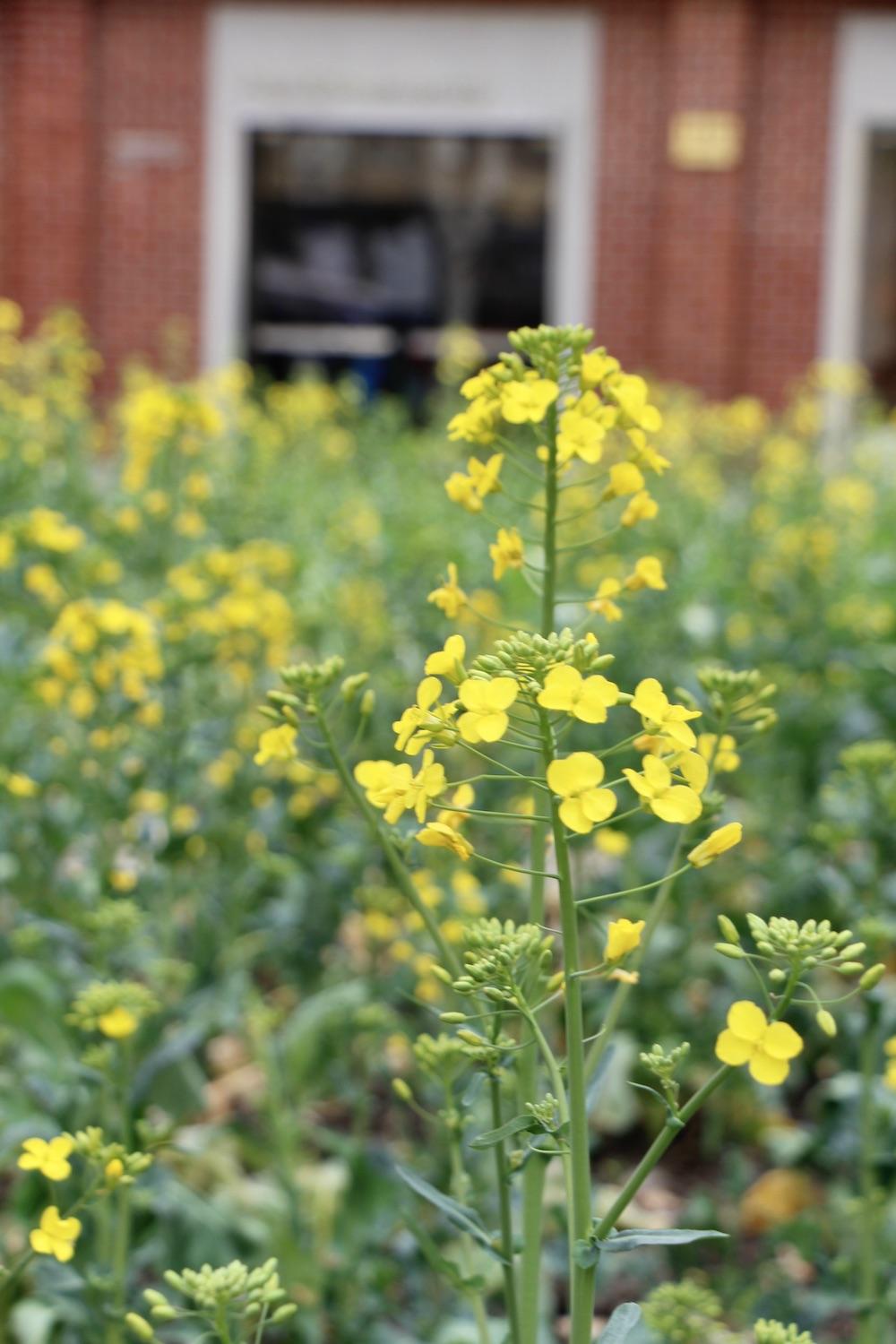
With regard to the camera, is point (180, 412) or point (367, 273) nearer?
point (180, 412)

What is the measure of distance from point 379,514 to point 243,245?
7.09 meters

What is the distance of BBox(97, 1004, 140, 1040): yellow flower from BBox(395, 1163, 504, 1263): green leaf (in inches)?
17.5

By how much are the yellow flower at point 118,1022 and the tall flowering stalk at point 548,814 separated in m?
0.33

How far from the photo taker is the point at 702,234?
35.2 feet

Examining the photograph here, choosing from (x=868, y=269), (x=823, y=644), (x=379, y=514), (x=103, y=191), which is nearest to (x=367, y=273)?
(x=103, y=191)

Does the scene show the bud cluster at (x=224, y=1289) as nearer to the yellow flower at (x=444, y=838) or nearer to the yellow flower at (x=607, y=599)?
the yellow flower at (x=444, y=838)

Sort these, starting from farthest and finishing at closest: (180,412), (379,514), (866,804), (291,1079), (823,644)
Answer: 1. (379,514)
2. (823,644)
3. (180,412)
4. (291,1079)
5. (866,804)

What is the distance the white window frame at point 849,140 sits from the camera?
10852mm

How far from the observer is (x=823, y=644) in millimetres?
3449

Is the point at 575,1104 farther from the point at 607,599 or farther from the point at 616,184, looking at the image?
the point at 616,184

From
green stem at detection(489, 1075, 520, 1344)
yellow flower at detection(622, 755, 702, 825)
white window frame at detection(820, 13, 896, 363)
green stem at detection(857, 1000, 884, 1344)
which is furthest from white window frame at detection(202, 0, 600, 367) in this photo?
yellow flower at detection(622, 755, 702, 825)

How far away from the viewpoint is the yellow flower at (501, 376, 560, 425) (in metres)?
1.41

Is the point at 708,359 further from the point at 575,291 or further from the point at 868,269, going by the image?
the point at 868,269

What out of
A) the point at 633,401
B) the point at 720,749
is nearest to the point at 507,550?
the point at 633,401
